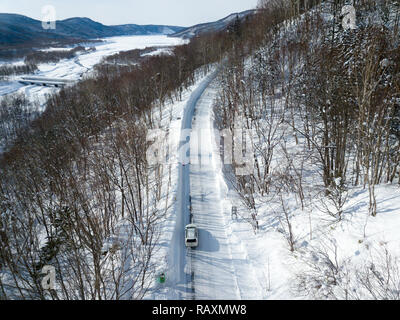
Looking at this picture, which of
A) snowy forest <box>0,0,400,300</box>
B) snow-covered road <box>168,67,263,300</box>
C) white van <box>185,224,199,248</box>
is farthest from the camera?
white van <box>185,224,199,248</box>

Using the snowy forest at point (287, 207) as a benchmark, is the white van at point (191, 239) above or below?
below

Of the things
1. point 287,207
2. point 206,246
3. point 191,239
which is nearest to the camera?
point 191,239

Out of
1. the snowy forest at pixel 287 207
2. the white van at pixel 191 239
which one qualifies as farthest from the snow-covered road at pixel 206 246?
the snowy forest at pixel 287 207

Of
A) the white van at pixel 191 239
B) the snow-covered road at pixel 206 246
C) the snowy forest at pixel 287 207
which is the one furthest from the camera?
the white van at pixel 191 239

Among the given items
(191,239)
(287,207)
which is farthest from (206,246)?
(287,207)

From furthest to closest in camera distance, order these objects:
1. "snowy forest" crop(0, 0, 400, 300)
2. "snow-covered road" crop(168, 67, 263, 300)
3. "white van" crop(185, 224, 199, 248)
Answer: "white van" crop(185, 224, 199, 248) → "snow-covered road" crop(168, 67, 263, 300) → "snowy forest" crop(0, 0, 400, 300)

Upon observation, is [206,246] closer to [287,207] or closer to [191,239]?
[191,239]

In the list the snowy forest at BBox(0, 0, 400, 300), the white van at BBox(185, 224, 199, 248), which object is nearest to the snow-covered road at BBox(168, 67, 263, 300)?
the white van at BBox(185, 224, 199, 248)

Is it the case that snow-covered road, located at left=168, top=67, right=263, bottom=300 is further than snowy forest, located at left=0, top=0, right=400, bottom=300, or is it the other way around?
snow-covered road, located at left=168, top=67, right=263, bottom=300

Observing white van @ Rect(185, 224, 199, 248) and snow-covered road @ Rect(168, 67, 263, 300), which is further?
white van @ Rect(185, 224, 199, 248)

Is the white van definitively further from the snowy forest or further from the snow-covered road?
the snowy forest

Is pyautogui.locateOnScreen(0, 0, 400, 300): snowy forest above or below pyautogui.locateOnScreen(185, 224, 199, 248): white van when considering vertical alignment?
above

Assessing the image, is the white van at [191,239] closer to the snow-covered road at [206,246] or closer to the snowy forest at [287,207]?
the snow-covered road at [206,246]
